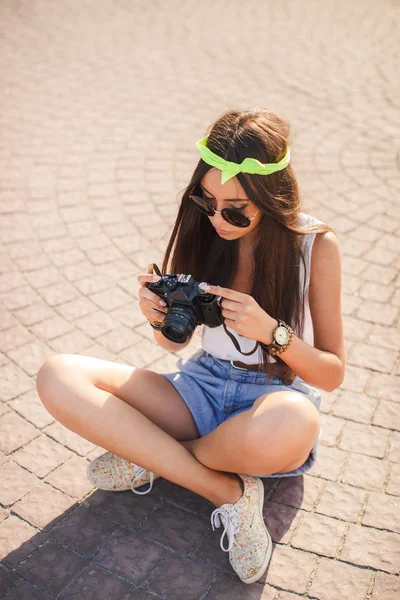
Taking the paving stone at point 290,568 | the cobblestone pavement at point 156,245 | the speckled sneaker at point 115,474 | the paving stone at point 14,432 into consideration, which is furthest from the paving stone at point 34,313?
the paving stone at point 290,568

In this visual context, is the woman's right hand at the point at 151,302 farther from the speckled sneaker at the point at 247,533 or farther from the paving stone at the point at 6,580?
the paving stone at the point at 6,580

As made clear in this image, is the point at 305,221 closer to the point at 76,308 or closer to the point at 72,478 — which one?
the point at 72,478

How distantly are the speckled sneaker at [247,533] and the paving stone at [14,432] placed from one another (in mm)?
1050

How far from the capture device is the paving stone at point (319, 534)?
8.16ft

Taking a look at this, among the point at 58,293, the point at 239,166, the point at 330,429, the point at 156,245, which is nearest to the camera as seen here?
the point at 239,166

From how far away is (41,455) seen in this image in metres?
2.88

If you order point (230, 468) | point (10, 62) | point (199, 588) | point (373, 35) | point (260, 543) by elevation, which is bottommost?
point (199, 588)

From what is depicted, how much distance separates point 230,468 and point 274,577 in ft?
1.50

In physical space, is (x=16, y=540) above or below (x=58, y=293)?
below

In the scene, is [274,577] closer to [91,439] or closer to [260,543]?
[260,543]

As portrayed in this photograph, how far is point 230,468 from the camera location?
2.44 m

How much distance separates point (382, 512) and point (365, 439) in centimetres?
44

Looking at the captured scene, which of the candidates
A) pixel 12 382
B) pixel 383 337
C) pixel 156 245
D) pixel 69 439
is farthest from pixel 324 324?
pixel 156 245

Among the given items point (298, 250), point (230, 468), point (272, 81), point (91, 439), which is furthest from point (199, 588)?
point (272, 81)
